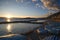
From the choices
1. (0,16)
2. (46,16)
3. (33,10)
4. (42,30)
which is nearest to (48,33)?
(42,30)

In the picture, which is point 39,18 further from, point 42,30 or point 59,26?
point 59,26

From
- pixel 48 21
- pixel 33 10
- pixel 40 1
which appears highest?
pixel 40 1

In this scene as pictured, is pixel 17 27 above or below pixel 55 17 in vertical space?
below

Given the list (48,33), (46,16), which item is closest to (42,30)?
(48,33)

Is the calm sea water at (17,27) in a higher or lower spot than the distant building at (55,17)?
lower

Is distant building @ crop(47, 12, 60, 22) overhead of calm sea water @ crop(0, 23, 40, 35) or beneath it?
overhead

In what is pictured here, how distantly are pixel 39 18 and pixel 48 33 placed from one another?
29cm

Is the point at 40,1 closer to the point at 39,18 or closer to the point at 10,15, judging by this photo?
the point at 39,18

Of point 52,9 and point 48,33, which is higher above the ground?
point 52,9

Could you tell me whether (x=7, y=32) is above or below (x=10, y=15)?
below

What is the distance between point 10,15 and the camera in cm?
224

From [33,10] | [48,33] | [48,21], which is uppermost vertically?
[33,10]

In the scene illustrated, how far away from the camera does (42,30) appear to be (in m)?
2.26

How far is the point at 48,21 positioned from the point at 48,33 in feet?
0.69
